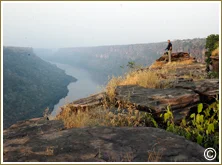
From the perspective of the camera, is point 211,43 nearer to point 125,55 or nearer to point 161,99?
point 161,99

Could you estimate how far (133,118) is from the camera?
593cm

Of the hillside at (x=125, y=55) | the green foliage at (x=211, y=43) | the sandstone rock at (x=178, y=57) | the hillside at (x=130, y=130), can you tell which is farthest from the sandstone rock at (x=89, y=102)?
the hillside at (x=125, y=55)

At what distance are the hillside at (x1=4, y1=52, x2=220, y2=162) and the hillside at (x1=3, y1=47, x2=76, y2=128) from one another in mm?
74482

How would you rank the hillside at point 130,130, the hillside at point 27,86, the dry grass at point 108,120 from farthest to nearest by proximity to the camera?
the hillside at point 27,86
the dry grass at point 108,120
the hillside at point 130,130

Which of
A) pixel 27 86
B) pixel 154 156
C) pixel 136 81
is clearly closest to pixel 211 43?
pixel 136 81

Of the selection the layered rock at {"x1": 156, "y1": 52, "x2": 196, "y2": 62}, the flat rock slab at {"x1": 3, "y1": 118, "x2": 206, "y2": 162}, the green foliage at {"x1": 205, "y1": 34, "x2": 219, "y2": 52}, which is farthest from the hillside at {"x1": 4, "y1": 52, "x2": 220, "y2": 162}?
the green foliage at {"x1": 205, "y1": 34, "x2": 219, "y2": 52}

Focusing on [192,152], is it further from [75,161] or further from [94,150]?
[75,161]

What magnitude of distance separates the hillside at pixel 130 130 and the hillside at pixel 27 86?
244ft

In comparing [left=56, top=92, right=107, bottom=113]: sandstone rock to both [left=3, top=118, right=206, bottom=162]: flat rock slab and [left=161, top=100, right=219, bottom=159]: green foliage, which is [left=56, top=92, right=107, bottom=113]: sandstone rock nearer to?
[left=161, top=100, right=219, bottom=159]: green foliage

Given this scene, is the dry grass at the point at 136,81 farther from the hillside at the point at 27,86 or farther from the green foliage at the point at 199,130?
the hillside at the point at 27,86

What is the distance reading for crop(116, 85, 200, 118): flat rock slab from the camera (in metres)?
6.55

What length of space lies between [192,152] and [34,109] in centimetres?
10794

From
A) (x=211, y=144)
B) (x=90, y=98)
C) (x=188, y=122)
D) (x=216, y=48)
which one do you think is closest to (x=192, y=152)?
(x=211, y=144)

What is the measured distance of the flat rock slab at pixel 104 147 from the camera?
3645 millimetres
